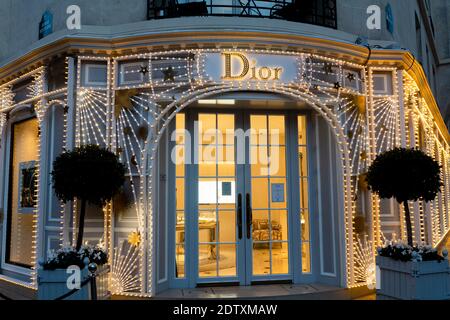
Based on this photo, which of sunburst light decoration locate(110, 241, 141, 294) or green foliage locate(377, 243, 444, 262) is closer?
green foliage locate(377, 243, 444, 262)

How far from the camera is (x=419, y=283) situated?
4.60 metres

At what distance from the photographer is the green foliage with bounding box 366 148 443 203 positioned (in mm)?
4863

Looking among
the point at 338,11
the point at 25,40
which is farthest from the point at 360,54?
the point at 25,40

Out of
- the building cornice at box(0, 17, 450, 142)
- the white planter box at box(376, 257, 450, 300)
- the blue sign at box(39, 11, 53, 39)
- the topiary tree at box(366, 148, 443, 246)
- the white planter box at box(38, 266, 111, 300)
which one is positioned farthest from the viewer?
the blue sign at box(39, 11, 53, 39)

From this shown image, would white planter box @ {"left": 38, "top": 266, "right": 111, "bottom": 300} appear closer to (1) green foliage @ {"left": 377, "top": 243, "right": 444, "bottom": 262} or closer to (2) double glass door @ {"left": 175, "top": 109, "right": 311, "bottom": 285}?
(2) double glass door @ {"left": 175, "top": 109, "right": 311, "bottom": 285}

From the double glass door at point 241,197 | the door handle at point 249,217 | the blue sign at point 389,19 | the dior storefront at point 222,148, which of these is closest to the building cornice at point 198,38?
Result: the dior storefront at point 222,148

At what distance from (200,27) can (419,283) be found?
3984 mm

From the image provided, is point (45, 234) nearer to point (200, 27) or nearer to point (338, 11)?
point (200, 27)

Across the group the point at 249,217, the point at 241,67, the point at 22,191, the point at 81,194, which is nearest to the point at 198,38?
the point at 241,67

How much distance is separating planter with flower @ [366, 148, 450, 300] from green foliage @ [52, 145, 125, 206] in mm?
3183

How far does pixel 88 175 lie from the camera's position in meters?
4.67

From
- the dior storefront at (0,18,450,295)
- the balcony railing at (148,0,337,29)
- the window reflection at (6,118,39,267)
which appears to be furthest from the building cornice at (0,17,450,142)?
the window reflection at (6,118,39,267)

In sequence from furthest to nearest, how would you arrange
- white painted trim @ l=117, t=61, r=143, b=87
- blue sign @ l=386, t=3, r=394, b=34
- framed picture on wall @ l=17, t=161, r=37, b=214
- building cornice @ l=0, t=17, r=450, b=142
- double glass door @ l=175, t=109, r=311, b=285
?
blue sign @ l=386, t=3, r=394, b=34, framed picture on wall @ l=17, t=161, r=37, b=214, double glass door @ l=175, t=109, r=311, b=285, white painted trim @ l=117, t=61, r=143, b=87, building cornice @ l=0, t=17, r=450, b=142

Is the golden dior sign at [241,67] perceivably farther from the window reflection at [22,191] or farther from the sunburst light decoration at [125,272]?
the window reflection at [22,191]
